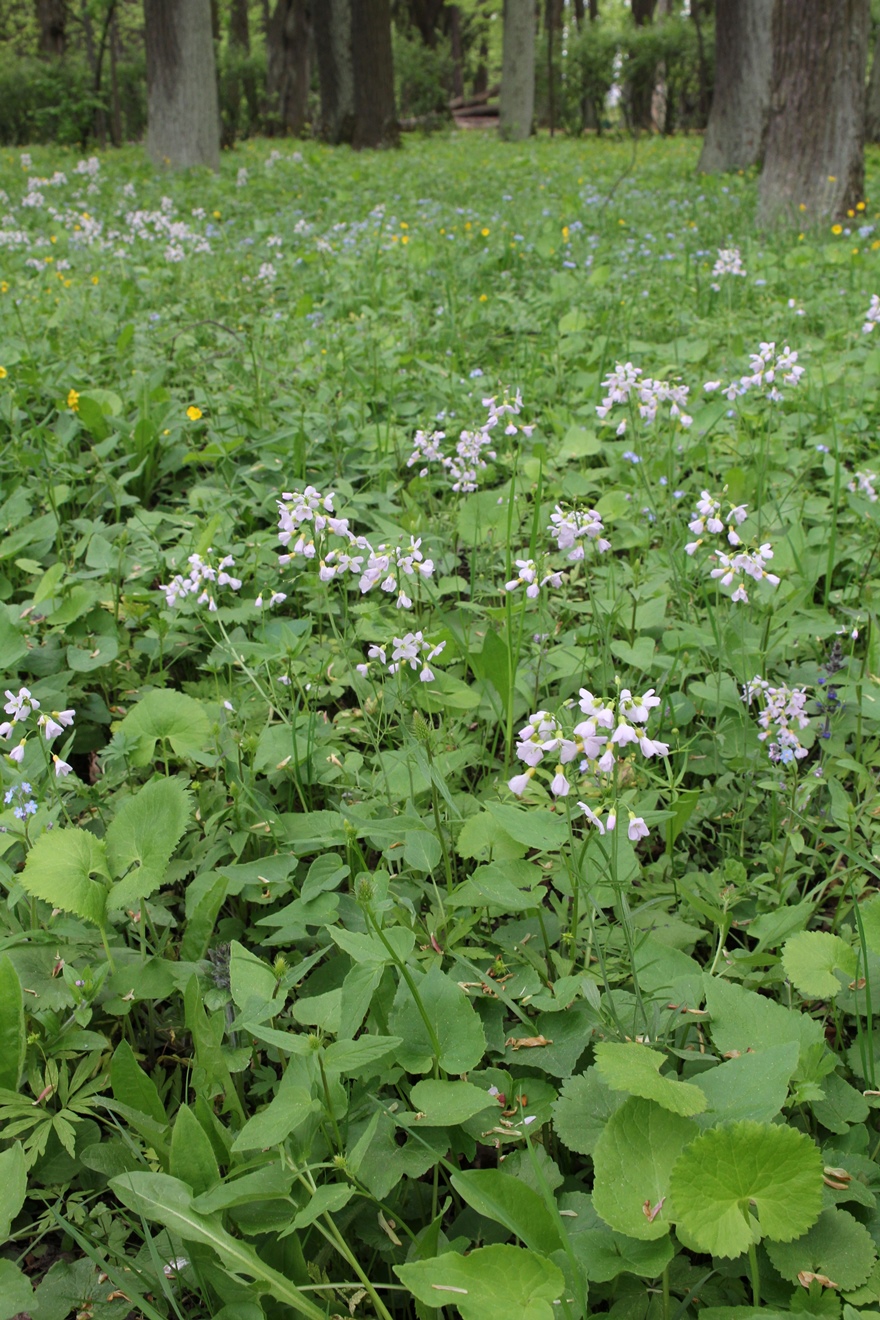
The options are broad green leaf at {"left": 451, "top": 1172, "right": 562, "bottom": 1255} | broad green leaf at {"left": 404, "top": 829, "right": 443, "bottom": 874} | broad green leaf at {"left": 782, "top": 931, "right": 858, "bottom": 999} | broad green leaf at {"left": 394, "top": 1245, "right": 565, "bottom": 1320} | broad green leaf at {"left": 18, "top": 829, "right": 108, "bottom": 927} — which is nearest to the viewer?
broad green leaf at {"left": 394, "top": 1245, "right": 565, "bottom": 1320}

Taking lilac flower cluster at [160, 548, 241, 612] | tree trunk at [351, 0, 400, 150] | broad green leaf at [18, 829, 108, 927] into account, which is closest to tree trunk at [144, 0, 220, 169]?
tree trunk at [351, 0, 400, 150]

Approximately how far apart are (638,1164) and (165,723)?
1199 millimetres

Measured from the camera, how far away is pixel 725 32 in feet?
36.0

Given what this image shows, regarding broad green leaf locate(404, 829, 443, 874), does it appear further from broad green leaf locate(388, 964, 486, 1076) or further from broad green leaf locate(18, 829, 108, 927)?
broad green leaf locate(18, 829, 108, 927)

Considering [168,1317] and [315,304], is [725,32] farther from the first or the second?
[168,1317]

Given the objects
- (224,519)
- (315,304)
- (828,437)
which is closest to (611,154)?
(315,304)

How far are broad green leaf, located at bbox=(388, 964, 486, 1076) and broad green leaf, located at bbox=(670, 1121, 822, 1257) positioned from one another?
31 centimetres

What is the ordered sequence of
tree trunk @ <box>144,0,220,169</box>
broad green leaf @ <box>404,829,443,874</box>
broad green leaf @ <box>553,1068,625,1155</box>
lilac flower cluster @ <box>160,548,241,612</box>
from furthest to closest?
tree trunk @ <box>144,0,220,169</box> < lilac flower cluster @ <box>160,548,241,612</box> < broad green leaf @ <box>404,829,443,874</box> < broad green leaf @ <box>553,1068,625,1155</box>

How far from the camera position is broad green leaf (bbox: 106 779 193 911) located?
58.3 inches

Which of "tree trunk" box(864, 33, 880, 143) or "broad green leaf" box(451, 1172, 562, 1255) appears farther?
"tree trunk" box(864, 33, 880, 143)

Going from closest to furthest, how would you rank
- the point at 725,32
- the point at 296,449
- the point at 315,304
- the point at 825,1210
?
the point at 825,1210
the point at 296,449
the point at 315,304
the point at 725,32

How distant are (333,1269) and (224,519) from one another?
206 cm

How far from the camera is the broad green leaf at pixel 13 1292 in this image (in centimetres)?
111

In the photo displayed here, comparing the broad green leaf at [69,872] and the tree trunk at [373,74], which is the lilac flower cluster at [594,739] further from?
the tree trunk at [373,74]
